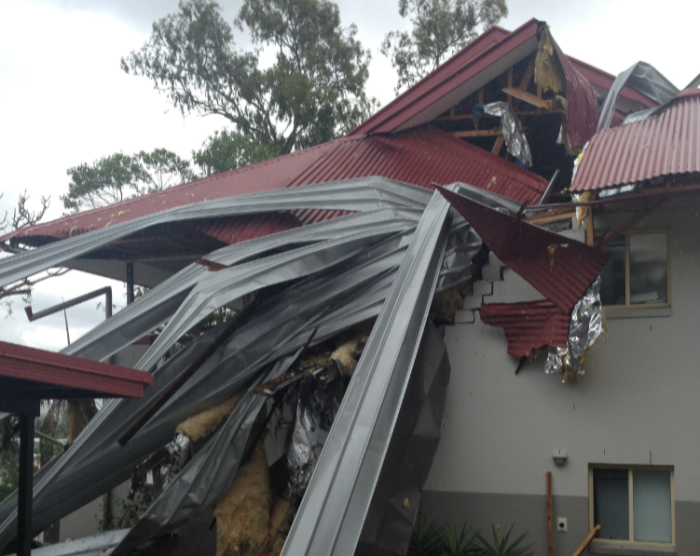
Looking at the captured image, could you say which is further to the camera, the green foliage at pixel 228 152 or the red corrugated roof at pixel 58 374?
the green foliage at pixel 228 152

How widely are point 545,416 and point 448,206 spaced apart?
240cm

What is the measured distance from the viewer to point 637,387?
7.09 metres

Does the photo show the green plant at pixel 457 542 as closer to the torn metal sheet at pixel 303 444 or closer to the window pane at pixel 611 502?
the window pane at pixel 611 502

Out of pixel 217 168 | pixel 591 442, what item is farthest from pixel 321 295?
pixel 217 168

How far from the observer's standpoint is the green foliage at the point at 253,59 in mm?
24625

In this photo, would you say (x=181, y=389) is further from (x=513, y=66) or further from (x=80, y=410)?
(x=513, y=66)

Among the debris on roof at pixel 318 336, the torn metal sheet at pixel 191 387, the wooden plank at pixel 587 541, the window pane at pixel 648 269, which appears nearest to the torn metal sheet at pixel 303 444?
the debris on roof at pixel 318 336

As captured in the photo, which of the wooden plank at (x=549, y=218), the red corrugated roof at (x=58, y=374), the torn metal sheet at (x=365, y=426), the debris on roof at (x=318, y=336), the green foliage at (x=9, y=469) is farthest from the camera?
the green foliage at (x=9, y=469)

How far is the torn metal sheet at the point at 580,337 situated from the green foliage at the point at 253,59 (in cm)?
1805

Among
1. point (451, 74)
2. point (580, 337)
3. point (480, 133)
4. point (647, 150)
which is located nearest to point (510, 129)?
point (480, 133)

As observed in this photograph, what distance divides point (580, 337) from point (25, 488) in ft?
16.7

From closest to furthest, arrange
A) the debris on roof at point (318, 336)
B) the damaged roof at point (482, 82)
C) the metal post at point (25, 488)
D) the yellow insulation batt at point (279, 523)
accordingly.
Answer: the metal post at point (25, 488)
the debris on roof at point (318, 336)
the yellow insulation batt at point (279, 523)
the damaged roof at point (482, 82)

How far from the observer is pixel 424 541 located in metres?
7.16

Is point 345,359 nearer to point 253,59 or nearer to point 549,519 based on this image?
point 549,519
